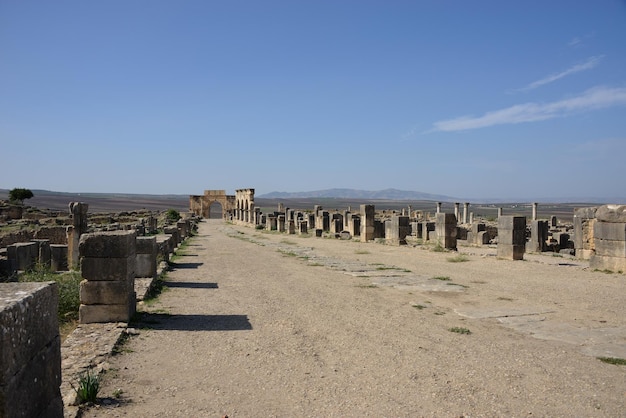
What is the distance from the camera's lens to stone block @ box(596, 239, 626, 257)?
13.8 meters

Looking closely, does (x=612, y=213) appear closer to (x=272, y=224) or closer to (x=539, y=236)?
(x=539, y=236)

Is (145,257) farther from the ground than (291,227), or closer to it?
farther from the ground

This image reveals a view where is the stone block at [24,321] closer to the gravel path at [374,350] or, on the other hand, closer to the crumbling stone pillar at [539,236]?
the gravel path at [374,350]

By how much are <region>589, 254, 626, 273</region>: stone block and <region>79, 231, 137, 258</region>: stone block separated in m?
12.7

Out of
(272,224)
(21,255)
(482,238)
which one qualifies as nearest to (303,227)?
(272,224)

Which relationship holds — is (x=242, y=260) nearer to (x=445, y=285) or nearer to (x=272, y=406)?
(x=445, y=285)

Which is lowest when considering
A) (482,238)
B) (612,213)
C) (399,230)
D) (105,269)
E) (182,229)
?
(482,238)

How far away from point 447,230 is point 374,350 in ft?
48.1

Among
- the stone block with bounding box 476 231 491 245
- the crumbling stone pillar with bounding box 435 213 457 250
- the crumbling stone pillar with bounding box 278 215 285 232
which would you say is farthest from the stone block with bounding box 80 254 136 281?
the crumbling stone pillar with bounding box 278 215 285 232

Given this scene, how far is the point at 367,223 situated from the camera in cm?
2548

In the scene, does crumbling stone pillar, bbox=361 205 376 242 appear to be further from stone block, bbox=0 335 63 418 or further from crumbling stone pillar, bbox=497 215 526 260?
stone block, bbox=0 335 63 418

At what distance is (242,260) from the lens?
55.8ft

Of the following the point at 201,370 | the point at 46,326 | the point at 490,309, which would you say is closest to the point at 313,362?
the point at 201,370

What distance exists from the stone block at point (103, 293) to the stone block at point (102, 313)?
58mm
